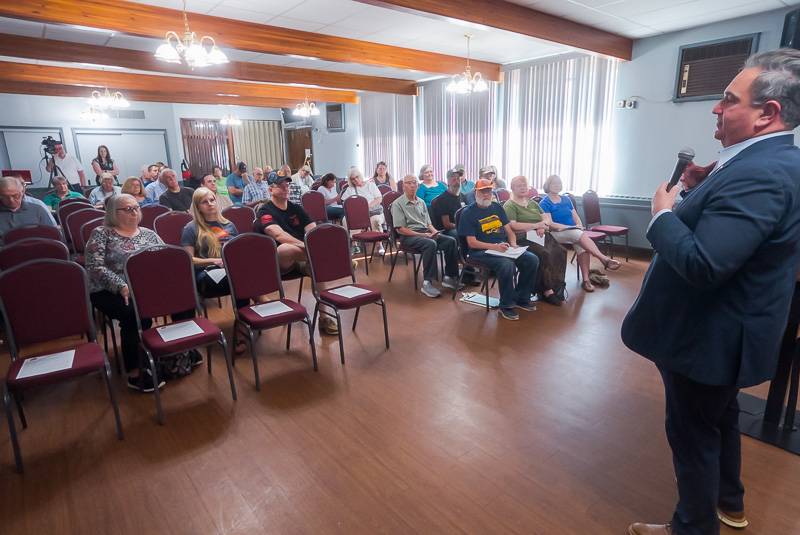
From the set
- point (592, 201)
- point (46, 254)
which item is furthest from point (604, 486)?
point (592, 201)

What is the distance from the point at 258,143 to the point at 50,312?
39.1ft

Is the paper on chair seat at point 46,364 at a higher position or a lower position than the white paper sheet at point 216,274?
lower

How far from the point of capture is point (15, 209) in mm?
3910

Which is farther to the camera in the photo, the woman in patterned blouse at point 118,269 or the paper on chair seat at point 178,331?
the woman in patterned blouse at point 118,269

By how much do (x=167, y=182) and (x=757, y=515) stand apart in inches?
228

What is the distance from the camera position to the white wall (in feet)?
17.6

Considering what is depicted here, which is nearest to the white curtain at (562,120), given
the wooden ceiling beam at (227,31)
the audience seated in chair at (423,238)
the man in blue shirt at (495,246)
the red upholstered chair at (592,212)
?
the red upholstered chair at (592,212)

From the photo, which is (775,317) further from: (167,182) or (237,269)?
(167,182)

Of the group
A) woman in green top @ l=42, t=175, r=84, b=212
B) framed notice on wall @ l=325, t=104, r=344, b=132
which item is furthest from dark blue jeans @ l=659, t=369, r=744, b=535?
framed notice on wall @ l=325, t=104, r=344, b=132

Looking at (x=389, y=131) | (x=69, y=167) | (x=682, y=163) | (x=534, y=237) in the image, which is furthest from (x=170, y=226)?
(x=69, y=167)

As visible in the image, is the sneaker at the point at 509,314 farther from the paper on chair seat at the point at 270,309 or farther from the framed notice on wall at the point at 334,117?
the framed notice on wall at the point at 334,117

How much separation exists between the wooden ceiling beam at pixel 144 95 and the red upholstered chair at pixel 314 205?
4964 millimetres

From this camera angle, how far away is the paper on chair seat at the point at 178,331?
98.0 inches

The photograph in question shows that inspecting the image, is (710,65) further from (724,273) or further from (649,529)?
(649,529)
